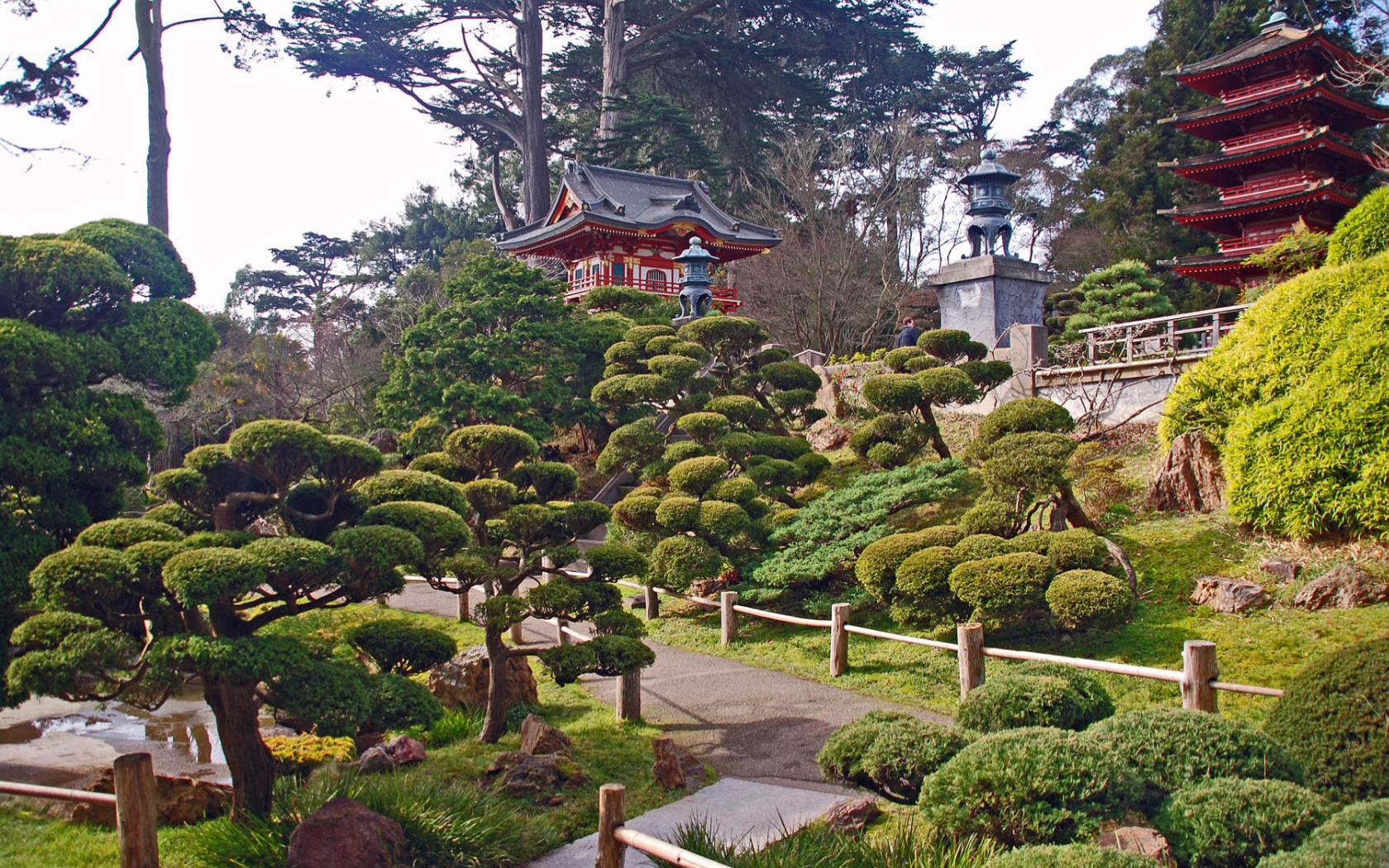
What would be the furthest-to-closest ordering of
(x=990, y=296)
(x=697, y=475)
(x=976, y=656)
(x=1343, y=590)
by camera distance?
1. (x=990, y=296)
2. (x=697, y=475)
3. (x=1343, y=590)
4. (x=976, y=656)

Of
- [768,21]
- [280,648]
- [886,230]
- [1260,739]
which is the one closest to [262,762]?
[280,648]

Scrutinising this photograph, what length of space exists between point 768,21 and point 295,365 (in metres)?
20.0

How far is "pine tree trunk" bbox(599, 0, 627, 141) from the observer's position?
100.0 ft

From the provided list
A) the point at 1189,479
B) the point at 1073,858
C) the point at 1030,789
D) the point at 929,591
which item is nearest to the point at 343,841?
the point at 1030,789

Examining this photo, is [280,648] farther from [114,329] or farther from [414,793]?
[114,329]

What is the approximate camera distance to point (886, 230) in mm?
27281

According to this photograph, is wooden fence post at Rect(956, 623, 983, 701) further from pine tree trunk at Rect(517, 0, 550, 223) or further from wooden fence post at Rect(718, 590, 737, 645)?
pine tree trunk at Rect(517, 0, 550, 223)

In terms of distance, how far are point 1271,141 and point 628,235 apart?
14056mm

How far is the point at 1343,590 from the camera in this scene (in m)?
8.07

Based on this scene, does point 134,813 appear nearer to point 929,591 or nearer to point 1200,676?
point 1200,676

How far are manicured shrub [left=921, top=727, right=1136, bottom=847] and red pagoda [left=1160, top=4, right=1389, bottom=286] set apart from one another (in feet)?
51.8

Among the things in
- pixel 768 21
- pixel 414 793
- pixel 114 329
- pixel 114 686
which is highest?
pixel 768 21

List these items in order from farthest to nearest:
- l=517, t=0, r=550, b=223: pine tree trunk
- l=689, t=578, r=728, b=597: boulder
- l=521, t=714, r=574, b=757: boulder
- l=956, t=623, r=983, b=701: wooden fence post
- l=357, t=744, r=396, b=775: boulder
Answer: l=517, t=0, r=550, b=223: pine tree trunk → l=689, t=578, r=728, b=597: boulder → l=956, t=623, r=983, b=701: wooden fence post → l=521, t=714, r=574, b=757: boulder → l=357, t=744, r=396, b=775: boulder

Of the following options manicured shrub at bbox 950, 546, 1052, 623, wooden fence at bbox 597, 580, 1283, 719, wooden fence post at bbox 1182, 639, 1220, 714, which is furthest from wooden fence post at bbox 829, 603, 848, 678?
wooden fence post at bbox 1182, 639, 1220, 714
